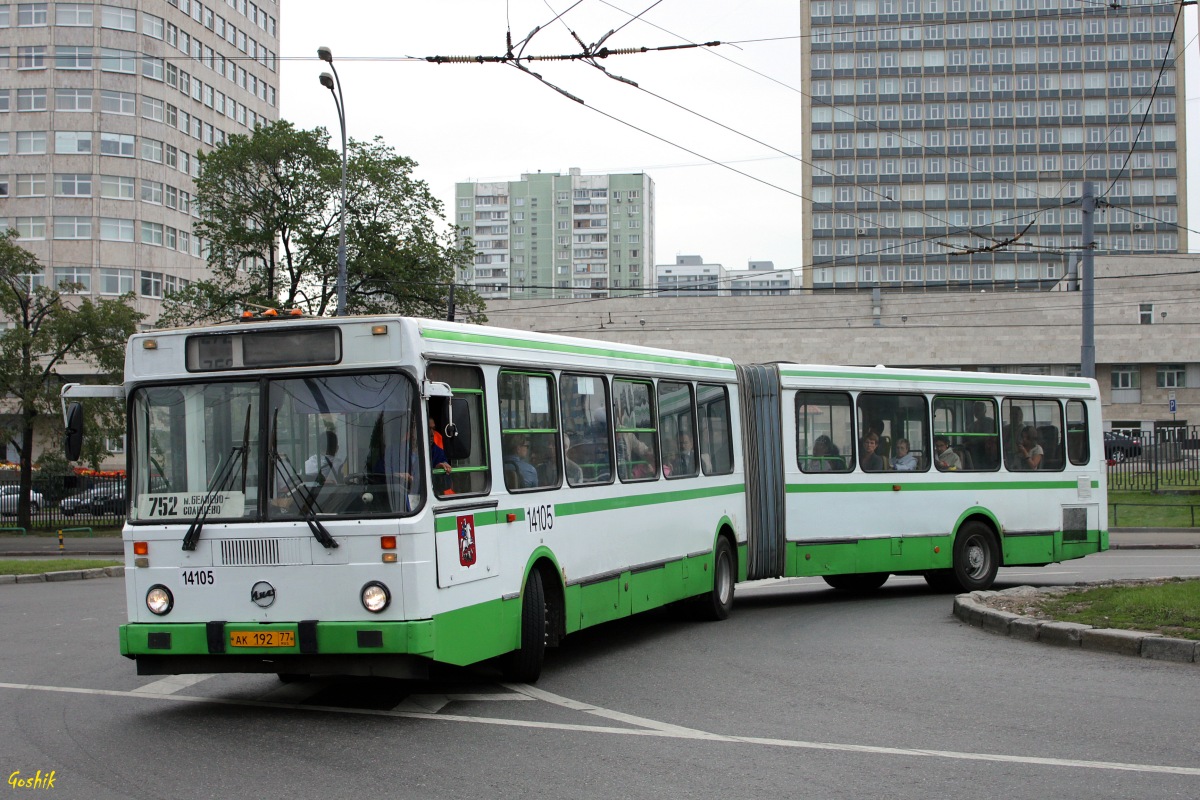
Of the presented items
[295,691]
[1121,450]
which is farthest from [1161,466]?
[295,691]

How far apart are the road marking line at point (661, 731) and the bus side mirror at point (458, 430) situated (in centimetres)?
180

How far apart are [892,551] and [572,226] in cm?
16896

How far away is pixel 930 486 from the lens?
16.8 meters

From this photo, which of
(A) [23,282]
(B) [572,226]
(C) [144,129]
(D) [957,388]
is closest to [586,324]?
(C) [144,129]

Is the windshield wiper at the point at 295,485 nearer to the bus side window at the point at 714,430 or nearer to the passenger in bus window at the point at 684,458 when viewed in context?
the passenger in bus window at the point at 684,458

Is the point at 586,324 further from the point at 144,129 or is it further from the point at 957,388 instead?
the point at 957,388

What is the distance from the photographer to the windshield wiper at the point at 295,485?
848cm

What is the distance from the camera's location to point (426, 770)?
23.2 ft

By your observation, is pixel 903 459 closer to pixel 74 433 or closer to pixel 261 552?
pixel 261 552

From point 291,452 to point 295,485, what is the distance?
224mm

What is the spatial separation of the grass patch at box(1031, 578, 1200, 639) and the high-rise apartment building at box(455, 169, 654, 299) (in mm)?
165125

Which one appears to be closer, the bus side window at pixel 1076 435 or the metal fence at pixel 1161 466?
the bus side window at pixel 1076 435

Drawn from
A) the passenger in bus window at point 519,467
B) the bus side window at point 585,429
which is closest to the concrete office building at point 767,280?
the bus side window at point 585,429

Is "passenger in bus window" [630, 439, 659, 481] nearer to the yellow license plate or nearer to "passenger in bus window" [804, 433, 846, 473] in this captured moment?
"passenger in bus window" [804, 433, 846, 473]
